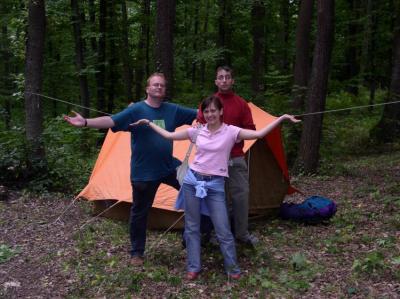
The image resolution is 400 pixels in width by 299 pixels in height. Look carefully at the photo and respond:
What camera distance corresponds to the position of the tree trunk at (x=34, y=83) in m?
8.66

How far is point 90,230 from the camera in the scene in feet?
21.1

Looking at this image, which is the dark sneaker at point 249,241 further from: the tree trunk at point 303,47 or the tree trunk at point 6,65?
the tree trunk at point 6,65

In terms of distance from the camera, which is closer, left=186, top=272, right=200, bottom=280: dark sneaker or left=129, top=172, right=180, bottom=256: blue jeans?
left=186, top=272, right=200, bottom=280: dark sneaker

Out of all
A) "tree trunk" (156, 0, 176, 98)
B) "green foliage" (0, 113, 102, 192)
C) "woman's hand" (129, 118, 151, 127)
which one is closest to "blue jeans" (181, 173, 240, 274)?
"woman's hand" (129, 118, 151, 127)

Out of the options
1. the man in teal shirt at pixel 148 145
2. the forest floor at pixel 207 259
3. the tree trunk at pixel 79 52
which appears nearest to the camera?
the forest floor at pixel 207 259

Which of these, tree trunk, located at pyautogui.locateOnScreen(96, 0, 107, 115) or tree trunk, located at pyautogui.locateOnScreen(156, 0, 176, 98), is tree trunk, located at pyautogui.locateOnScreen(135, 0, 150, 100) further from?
tree trunk, located at pyautogui.locateOnScreen(156, 0, 176, 98)

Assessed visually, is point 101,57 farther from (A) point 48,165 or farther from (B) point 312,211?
(B) point 312,211

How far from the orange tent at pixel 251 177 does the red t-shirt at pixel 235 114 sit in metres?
1.29

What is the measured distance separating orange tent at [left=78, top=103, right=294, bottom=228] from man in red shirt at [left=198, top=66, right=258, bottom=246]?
1293mm

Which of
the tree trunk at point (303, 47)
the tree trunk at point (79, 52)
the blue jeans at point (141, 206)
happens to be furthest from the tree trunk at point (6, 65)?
the blue jeans at point (141, 206)

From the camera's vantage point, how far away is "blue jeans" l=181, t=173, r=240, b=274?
14.9ft

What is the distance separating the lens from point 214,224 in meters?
4.60

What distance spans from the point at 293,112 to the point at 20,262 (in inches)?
284

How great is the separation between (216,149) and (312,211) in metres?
2.43
